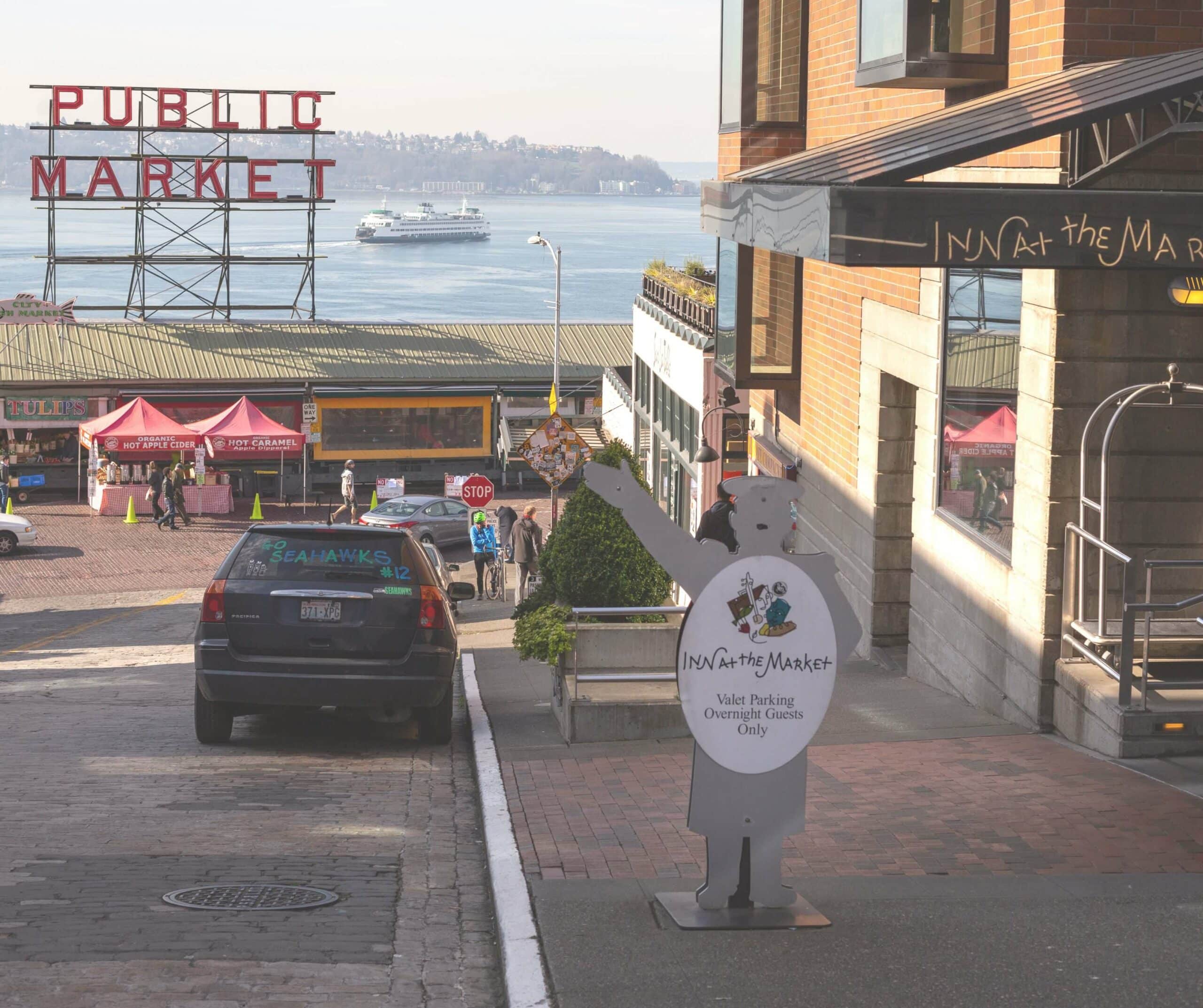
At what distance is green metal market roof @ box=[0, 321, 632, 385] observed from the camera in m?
44.1

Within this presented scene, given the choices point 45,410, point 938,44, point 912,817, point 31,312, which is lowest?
point 45,410

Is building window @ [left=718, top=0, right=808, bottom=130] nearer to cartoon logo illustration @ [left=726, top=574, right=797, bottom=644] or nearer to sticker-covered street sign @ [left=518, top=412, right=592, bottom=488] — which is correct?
sticker-covered street sign @ [left=518, top=412, right=592, bottom=488]

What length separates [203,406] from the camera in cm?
4419

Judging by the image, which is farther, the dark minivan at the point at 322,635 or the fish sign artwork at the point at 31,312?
the fish sign artwork at the point at 31,312

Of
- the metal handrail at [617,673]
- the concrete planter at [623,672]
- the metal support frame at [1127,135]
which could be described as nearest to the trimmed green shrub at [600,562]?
the metal handrail at [617,673]

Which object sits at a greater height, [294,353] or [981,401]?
[981,401]

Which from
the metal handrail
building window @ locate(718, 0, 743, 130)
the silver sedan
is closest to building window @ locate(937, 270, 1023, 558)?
the metal handrail

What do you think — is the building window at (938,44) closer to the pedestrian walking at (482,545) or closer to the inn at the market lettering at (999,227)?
the inn at the market lettering at (999,227)

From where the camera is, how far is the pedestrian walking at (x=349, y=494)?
124 ft

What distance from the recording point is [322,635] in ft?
34.1

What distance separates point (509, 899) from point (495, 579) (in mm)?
22238

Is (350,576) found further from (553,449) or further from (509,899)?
(553,449)

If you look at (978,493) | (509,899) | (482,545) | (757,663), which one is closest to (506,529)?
(482,545)

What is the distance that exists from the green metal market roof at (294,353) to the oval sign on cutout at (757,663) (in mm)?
39472
